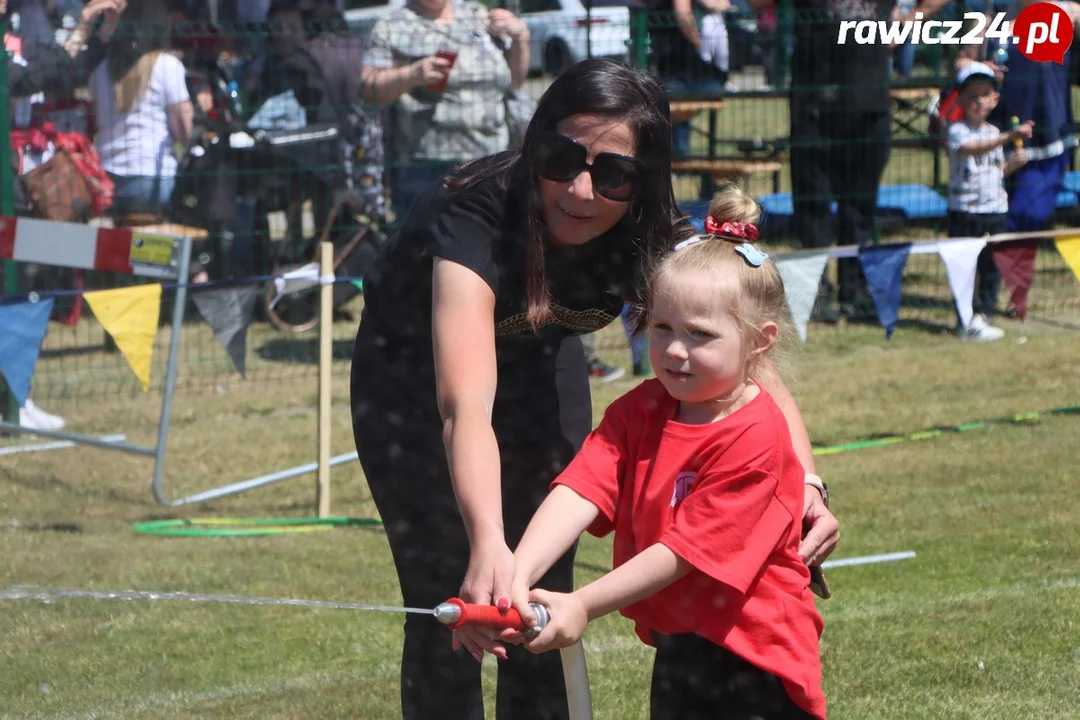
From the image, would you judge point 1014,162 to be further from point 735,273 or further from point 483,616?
point 483,616

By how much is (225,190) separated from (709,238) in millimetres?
6976

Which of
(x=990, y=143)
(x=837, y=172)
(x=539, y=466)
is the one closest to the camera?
(x=539, y=466)

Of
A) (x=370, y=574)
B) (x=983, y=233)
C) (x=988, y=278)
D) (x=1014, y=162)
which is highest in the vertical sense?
(x=1014, y=162)

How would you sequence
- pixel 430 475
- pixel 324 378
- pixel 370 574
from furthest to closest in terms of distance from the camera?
pixel 324 378
pixel 370 574
pixel 430 475

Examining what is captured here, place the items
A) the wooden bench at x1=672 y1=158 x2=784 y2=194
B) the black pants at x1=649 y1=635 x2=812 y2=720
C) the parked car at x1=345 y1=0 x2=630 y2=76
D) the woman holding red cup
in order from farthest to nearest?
the wooden bench at x1=672 y1=158 x2=784 y2=194 < the parked car at x1=345 y1=0 x2=630 y2=76 < the woman holding red cup < the black pants at x1=649 y1=635 x2=812 y2=720

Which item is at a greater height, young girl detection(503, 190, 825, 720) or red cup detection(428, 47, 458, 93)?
red cup detection(428, 47, 458, 93)

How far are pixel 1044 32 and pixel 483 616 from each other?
9742 millimetres

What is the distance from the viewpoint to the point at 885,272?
7785 mm

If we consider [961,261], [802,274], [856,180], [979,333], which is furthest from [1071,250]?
[856,180]

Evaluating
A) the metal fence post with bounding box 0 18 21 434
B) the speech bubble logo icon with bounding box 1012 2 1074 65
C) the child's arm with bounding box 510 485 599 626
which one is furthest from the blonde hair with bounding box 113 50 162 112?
the child's arm with bounding box 510 485 599 626

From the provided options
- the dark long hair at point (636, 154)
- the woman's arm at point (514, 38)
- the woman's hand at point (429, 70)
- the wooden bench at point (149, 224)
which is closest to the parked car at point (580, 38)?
the woman's arm at point (514, 38)

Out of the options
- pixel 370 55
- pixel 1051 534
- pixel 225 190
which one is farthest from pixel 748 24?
pixel 1051 534

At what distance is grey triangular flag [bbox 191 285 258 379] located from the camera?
6879 mm

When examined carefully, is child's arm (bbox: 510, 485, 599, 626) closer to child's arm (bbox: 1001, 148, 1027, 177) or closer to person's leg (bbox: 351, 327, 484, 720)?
person's leg (bbox: 351, 327, 484, 720)
